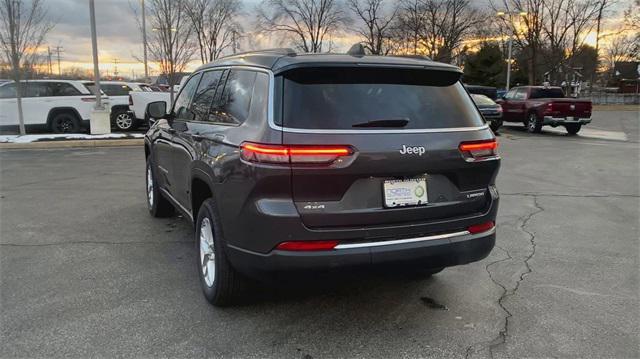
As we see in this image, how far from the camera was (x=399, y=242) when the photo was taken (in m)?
3.17

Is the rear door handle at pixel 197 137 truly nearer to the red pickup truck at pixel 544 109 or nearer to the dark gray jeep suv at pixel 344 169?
the dark gray jeep suv at pixel 344 169

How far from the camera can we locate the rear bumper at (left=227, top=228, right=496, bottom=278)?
3035mm


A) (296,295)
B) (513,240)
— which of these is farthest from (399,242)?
(513,240)

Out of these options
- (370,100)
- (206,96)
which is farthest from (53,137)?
(370,100)

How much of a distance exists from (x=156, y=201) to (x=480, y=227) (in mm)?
3956

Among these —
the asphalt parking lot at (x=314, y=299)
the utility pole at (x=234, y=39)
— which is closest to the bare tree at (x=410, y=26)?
the utility pole at (x=234, y=39)

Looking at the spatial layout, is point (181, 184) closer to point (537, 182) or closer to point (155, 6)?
point (537, 182)

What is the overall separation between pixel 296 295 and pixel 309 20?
41882 millimetres

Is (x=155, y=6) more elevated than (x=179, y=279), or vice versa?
(x=155, y=6)

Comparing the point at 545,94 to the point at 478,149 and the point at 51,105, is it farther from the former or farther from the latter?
the point at 478,149

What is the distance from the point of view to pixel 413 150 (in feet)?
10.3

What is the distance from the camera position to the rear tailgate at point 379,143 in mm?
2992

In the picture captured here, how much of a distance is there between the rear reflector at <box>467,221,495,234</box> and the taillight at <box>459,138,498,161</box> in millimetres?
449

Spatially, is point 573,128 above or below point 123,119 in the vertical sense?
below
